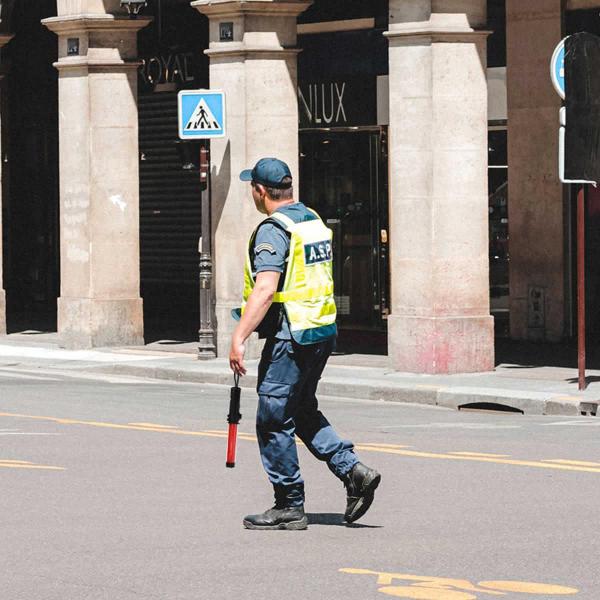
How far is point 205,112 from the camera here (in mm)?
21438

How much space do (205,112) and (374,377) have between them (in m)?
4.06

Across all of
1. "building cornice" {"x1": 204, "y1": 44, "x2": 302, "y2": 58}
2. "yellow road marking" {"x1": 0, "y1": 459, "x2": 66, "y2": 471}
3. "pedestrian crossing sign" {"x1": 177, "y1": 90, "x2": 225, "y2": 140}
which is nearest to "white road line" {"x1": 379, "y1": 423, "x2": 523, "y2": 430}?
"yellow road marking" {"x1": 0, "y1": 459, "x2": 66, "y2": 471}

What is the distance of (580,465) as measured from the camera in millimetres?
12086

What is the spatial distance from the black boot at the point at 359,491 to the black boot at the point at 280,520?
0.24m

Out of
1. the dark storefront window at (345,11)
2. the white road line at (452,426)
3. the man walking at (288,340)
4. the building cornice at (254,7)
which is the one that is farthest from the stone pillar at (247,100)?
the man walking at (288,340)

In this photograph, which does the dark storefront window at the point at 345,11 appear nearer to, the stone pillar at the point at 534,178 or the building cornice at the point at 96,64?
the stone pillar at the point at 534,178

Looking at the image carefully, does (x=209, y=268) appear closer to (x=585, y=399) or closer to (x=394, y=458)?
(x=585, y=399)

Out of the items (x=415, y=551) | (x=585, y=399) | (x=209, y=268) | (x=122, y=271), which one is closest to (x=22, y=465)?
(x=415, y=551)

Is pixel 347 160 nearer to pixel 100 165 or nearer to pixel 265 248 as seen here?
→ pixel 100 165

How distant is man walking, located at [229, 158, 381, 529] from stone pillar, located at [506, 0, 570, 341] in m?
13.6

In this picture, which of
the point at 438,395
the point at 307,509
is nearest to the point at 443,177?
the point at 438,395

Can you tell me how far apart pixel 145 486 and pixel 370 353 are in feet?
36.7

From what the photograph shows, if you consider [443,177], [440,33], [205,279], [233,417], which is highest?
[440,33]

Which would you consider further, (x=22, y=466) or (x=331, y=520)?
(x=22, y=466)
